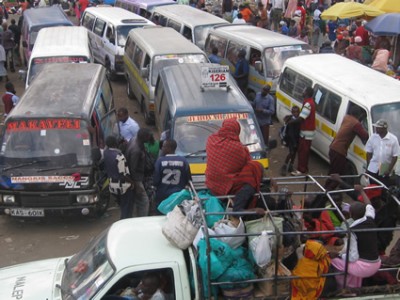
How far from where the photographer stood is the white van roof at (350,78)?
29.3 feet

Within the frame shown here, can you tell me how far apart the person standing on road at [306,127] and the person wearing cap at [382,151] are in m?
1.55

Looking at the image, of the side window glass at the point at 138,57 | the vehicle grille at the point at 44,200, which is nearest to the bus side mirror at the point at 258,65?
the side window glass at the point at 138,57

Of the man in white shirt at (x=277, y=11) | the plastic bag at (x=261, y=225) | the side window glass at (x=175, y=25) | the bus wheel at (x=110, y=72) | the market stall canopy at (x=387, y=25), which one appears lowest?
the bus wheel at (x=110, y=72)

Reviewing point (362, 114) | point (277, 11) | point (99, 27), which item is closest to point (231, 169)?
point (362, 114)

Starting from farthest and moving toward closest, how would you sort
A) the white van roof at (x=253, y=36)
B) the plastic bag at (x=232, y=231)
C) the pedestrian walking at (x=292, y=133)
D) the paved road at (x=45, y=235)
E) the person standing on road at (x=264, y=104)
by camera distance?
the white van roof at (x=253, y=36), the person standing on road at (x=264, y=104), the pedestrian walking at (x=292, y=133), the paved road at (x=45, y=235), the plastic bag at (x=232, y=231)

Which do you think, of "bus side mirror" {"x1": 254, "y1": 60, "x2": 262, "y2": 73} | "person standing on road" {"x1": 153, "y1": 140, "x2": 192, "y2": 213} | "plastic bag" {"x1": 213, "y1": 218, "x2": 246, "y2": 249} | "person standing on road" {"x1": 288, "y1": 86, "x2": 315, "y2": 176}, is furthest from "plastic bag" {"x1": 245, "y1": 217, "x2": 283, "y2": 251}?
"bus side mirror" {"x1": 254, "y1": 60, "x2": 262, "y2": 73}

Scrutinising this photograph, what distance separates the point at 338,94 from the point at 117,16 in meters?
9.73

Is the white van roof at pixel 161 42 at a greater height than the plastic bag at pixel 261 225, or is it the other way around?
the plastic bag at pixel 261 225

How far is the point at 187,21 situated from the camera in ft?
53.9

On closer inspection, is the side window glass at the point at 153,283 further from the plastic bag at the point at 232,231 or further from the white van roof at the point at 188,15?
the white van roof at the point at 188,15

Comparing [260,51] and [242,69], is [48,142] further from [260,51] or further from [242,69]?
[260,51]

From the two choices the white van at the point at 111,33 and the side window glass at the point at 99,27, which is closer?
the white van at the point at 111,33

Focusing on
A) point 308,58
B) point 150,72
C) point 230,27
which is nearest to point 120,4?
point 230,27

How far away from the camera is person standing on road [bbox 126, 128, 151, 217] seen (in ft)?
24.4
